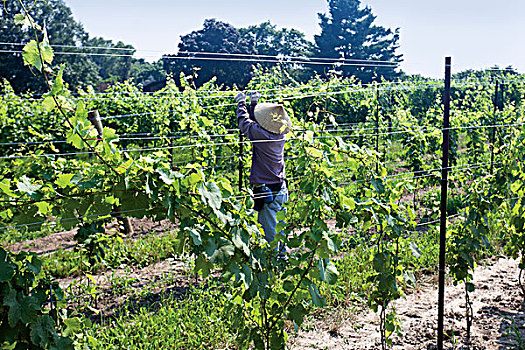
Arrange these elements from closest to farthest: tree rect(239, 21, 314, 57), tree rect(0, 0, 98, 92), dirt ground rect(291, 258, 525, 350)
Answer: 1. dirt ground rect(291, 258, 525, 350)
2. tree rect(0, 0, 98, 92)
3. tree rect(239, 21, 314, 57)

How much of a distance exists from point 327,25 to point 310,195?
40.5 m

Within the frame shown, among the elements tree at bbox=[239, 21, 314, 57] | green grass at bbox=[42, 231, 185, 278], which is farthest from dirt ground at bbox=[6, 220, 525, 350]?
tree at bbox=[239, 21, 314, 57]

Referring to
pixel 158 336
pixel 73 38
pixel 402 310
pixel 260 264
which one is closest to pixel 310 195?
pixel 260 264

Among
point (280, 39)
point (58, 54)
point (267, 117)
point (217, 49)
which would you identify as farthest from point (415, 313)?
point (280, 39)

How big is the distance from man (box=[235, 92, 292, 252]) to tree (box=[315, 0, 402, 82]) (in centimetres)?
3634

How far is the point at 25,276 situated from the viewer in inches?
79.8

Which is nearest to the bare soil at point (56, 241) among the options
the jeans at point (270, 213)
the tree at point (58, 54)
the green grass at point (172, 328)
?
the jeans at point (270, 213)

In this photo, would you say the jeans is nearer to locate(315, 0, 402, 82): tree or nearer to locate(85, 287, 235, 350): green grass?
locate(85, 287, 235, 350): green grass

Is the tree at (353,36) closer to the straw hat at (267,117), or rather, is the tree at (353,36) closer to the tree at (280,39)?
the tree at (280,39)

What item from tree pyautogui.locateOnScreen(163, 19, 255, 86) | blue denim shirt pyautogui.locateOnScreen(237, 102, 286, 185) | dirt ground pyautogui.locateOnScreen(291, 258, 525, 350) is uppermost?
tree pyautogui.locateOnScreen(163, 19, 255, 86)

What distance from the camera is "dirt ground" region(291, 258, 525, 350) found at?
11.4 feet

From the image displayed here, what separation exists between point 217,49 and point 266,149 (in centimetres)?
2885

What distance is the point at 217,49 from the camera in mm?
31922

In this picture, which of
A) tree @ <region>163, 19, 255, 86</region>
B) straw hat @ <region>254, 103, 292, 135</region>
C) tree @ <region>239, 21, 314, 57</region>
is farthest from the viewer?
tree @ <region>239, 21, 314, 57</region>
